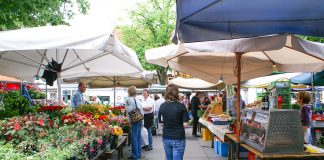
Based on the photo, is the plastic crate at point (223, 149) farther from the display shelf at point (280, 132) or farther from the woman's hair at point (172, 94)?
the display shelf at point (280, 132)

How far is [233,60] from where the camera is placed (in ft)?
27.5

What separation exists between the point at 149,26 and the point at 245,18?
114 feet

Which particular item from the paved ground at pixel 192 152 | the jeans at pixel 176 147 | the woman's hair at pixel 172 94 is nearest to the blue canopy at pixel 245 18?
the woman's hair at pixel 172 94

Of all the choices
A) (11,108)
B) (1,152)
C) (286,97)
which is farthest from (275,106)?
(1,152)

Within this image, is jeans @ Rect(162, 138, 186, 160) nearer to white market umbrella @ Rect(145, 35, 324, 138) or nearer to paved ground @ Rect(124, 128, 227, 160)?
white market umbrella @ Rect(145, 35, 324, 138)

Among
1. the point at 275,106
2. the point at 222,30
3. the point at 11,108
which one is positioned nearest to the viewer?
the point at 222,30

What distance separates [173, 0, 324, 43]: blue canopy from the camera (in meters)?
3.39

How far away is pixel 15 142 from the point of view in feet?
15.3

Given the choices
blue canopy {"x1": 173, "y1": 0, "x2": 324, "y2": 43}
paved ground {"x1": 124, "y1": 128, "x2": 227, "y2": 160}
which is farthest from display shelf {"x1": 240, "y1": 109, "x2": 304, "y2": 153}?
paved ground {"x1": 124, "y1": 128, "x2": 227, "y2": 160}

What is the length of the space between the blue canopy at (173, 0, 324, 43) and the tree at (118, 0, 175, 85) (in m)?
33.2

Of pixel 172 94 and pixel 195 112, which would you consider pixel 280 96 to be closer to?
pixel 172 94

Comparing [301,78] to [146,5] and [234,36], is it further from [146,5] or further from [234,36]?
[146,5]

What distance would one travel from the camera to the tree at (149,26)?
37.5 metres

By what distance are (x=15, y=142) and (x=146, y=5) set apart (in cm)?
3444
